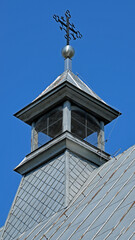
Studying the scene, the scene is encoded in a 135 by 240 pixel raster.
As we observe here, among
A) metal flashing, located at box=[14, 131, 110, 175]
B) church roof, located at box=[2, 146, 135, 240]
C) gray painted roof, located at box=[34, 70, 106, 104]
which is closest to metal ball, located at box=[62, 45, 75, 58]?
gray painted roof, located at box=[34, 70, 106, 104]

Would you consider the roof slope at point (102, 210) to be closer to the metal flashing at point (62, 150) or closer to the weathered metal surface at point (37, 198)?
the weathered metal surface at point (37, 198)

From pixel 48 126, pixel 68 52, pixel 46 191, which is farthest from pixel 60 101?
pixel 46 191

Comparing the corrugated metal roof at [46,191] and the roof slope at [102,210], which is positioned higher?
the corrugated metal roof at [46,191]

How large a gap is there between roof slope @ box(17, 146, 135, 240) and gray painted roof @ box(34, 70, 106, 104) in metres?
3.86

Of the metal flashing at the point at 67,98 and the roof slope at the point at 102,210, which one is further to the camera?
the metal flashing at the point at 67,98

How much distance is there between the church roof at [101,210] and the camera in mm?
19125

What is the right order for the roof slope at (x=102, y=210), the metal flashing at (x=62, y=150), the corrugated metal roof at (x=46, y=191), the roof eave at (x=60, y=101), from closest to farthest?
1. the roof slope at (x=102, y=210)
2. the corrugated metal roof at (x=46, y=191)
3. the metal flashing at (x=62, y=150)
4. the roof eave at (x=60, y=101)

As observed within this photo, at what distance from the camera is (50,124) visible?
28.4 meters

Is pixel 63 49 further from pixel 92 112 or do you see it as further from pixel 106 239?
pixel 106 239

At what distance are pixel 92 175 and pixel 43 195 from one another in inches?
73.7

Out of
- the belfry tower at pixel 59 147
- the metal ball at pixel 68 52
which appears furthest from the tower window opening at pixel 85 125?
the metal ball at pixel 68 52

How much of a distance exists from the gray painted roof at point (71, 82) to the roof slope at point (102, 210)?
3859 millimetres

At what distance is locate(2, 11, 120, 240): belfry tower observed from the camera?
2517cm

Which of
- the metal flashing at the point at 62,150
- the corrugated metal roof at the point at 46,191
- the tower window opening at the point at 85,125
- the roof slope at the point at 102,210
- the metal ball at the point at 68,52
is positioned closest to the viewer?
the roof slope at the point at 102,210
